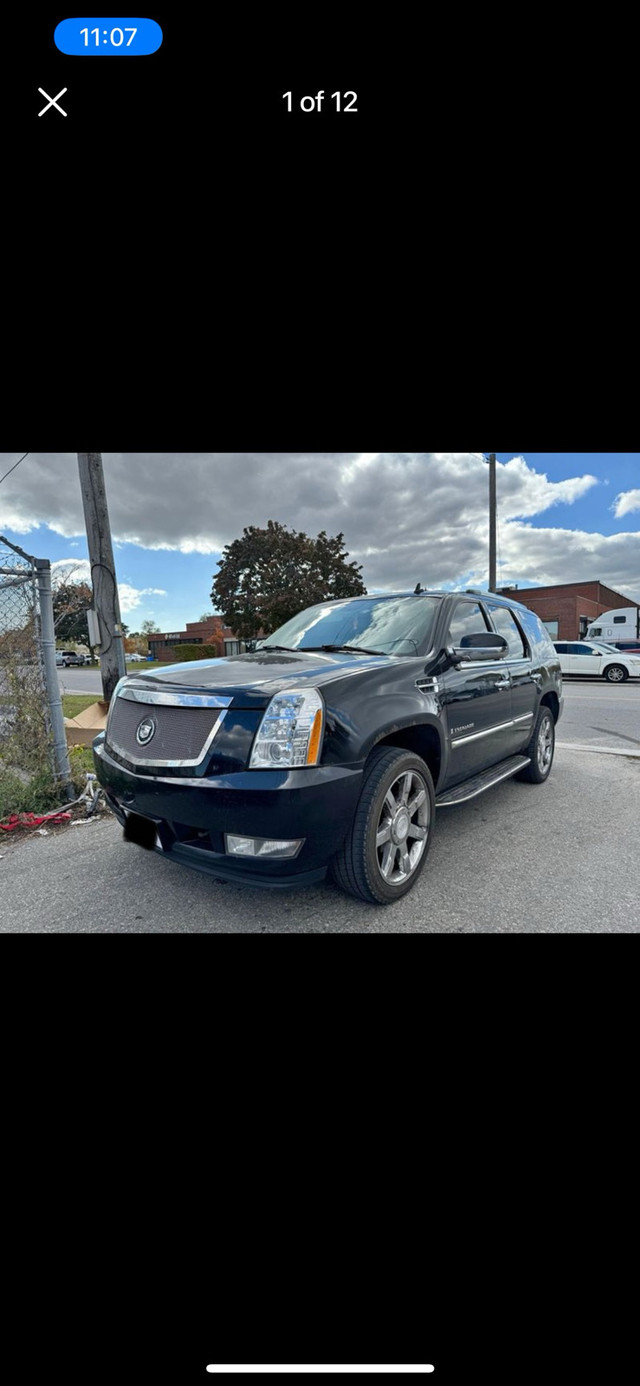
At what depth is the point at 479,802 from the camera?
14.1 feet

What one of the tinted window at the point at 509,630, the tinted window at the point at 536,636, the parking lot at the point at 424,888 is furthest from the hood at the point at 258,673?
the tinted window at the point at 536,636

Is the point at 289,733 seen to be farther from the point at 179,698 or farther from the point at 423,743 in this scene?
the point at 423,743

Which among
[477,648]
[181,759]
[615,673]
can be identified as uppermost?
[477,648]

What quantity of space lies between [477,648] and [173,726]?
197 centimetres

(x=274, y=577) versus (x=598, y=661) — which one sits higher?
(x=274, y=577)

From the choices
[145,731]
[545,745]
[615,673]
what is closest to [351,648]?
[145,731]

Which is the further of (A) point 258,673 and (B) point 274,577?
(B) point 274,577

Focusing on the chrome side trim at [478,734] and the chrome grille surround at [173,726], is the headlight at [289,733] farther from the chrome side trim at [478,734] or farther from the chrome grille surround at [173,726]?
the chrome side trim at [478,734]

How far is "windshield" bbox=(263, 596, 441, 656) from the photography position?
3.15 m

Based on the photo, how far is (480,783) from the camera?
11.2ft

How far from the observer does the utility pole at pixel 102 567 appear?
194 inches

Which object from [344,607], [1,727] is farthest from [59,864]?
[344,607]

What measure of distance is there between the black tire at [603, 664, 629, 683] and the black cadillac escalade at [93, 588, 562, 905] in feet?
53.1
